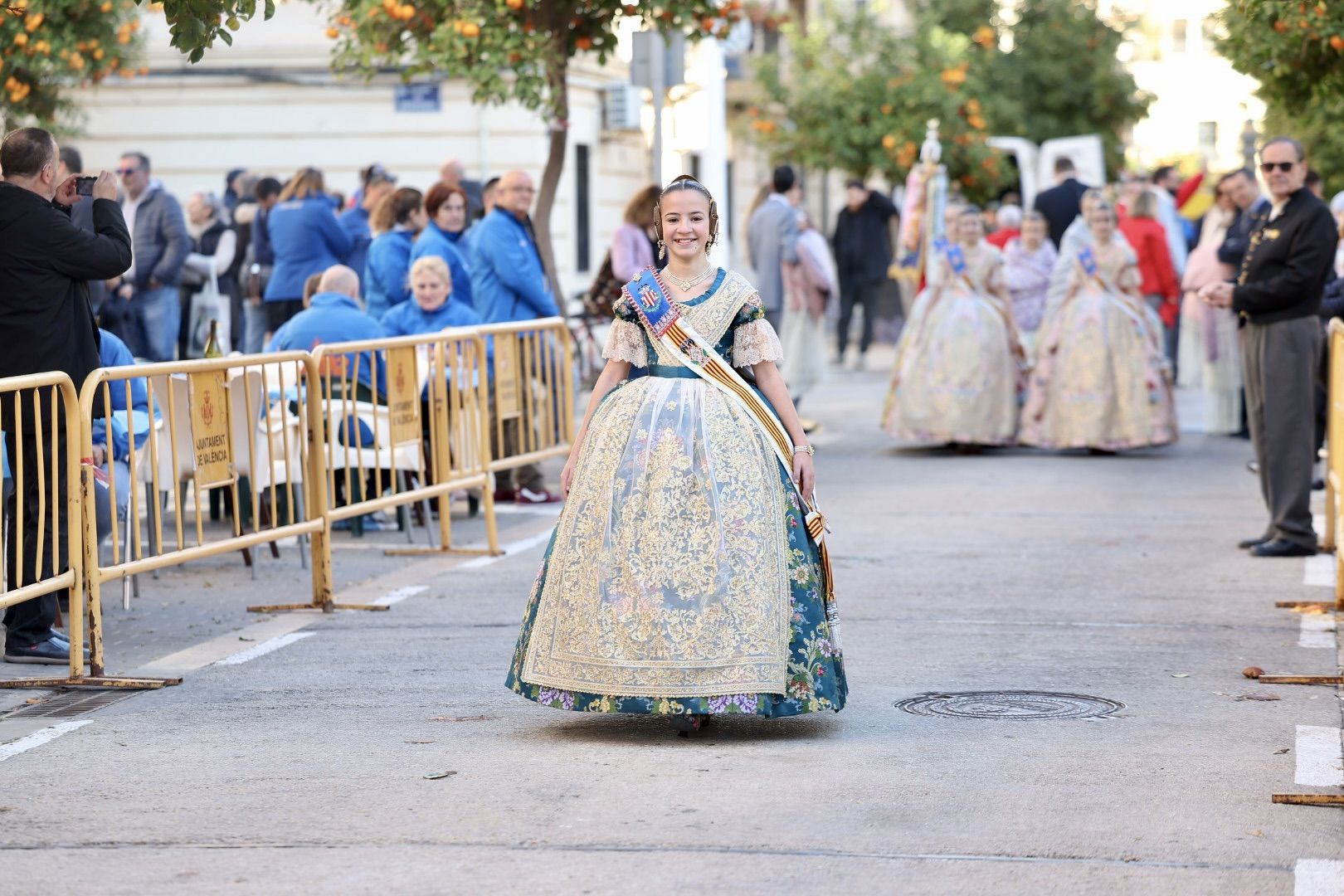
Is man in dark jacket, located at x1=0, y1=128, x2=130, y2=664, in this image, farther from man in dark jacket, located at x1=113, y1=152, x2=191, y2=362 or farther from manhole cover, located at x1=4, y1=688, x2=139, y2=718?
man in dark jacket, located at x1=113, y1=152, x2=191, y2=362

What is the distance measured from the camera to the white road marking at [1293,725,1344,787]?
625 cm

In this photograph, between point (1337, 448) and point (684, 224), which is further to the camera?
point (1337, 448)

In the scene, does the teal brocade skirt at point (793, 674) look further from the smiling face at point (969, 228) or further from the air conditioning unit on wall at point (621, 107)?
the air conditioning unit on wall at point (621, 107)

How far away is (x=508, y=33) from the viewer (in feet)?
49.7

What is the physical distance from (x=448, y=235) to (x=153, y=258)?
3.08m

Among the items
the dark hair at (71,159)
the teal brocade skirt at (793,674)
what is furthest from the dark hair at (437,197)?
the teal brocade skirt at (793,674)

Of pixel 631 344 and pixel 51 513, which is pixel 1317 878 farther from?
pixel 51 513

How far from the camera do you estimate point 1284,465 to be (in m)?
11.0

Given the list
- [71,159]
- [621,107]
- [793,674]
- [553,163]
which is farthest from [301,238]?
[621,107]

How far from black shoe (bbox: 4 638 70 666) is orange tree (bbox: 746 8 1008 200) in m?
26.5

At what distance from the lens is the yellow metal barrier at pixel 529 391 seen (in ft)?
40.1

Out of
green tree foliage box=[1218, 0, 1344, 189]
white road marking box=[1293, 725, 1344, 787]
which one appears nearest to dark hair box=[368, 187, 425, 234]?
green tree foliage box=[1218, 0, 1344, 189]

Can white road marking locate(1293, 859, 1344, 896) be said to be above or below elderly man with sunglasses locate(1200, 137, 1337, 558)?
→ below

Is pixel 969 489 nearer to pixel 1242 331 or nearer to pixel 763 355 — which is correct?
pixel 1242 331
